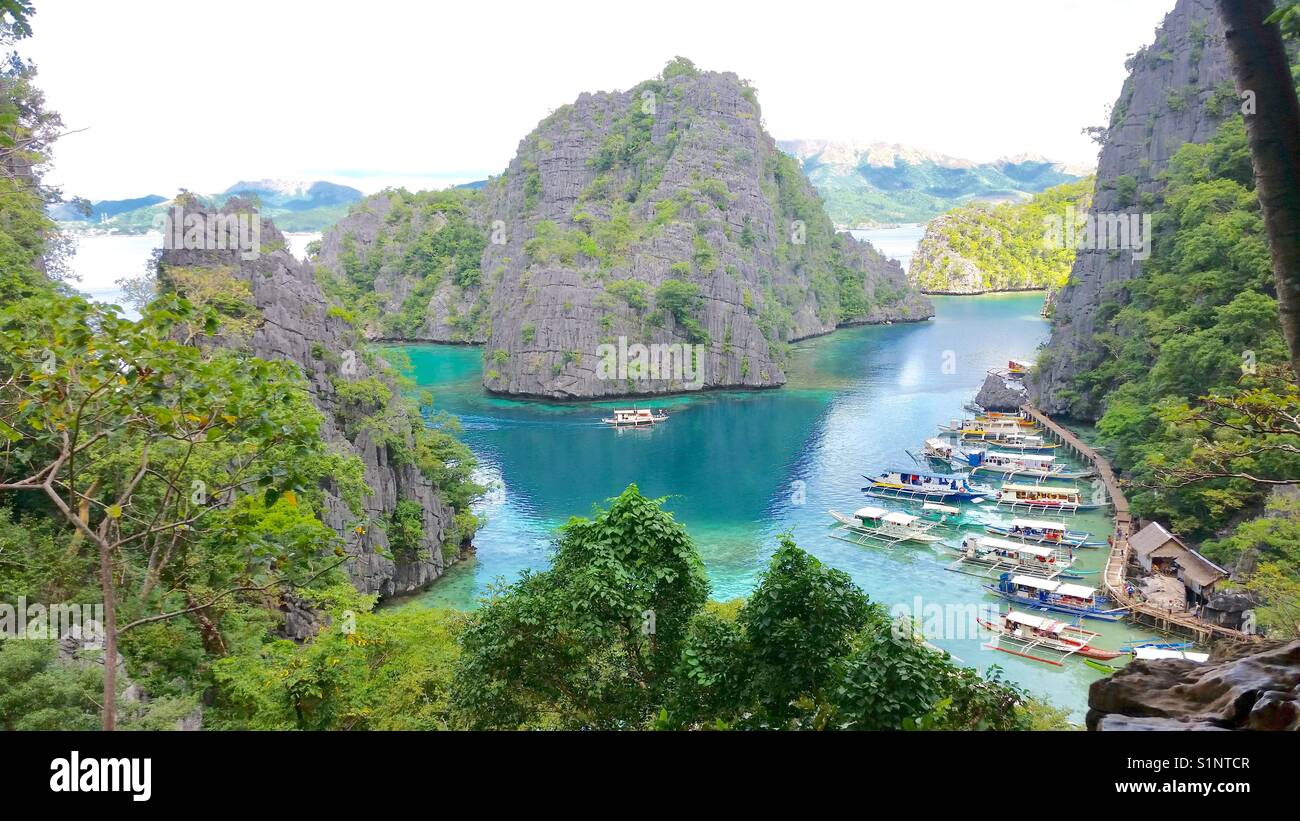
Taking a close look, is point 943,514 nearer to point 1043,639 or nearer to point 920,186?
point 1043,639

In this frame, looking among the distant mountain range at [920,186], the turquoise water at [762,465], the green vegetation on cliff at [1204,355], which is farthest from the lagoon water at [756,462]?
Answer: the distant mountain range at [920,186]

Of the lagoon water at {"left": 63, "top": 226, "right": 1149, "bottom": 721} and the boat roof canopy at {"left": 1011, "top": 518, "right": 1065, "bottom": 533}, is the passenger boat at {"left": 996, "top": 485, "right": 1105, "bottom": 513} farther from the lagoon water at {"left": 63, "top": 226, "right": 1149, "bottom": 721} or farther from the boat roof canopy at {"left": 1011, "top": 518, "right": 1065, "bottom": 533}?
the boat roof canopy at {"left": 1011, "top": 518, "right": 1065, "bottom": 533}

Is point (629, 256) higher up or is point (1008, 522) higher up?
point (629, 256)

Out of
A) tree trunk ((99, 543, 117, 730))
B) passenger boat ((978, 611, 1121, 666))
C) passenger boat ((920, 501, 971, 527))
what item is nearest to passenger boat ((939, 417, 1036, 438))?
passenger boat ((920, 501, 971, 527))

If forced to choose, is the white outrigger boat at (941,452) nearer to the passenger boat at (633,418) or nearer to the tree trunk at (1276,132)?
the passenger boat at (633,418)

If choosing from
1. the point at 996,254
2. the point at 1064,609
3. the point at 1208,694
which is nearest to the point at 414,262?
the point at 996,254
